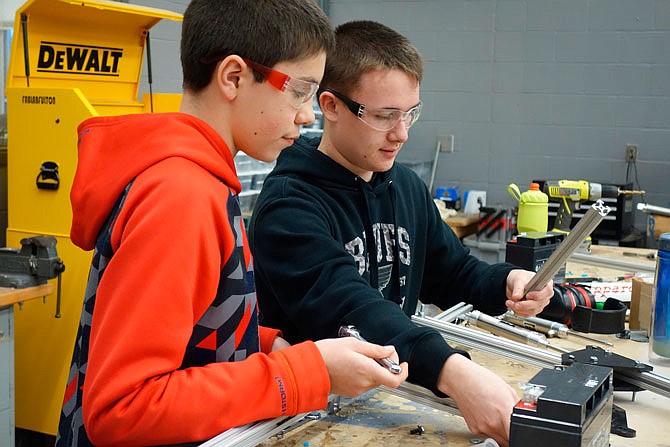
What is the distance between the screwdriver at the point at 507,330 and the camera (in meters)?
1.70

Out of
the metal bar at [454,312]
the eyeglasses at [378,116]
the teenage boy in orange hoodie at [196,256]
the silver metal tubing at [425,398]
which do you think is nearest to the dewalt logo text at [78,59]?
the eyeglasses at [378,116]

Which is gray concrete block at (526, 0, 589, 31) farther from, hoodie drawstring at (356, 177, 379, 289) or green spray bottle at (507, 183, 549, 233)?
hoodie drawstring at (356, 177, 379, 289)

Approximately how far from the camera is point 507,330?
1.75 meters

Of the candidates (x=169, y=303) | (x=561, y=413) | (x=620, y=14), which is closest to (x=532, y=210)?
(x=561, y=413)

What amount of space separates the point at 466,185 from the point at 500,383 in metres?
4.39

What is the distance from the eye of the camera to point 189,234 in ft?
3.14

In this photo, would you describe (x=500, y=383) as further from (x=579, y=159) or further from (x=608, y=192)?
(x=579, y=159)

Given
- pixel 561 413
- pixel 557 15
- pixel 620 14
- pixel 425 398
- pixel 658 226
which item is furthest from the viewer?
pixel 557 15

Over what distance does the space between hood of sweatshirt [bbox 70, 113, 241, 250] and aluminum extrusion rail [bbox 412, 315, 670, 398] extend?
2.23ft

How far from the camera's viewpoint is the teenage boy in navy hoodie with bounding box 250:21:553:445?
1.25 m

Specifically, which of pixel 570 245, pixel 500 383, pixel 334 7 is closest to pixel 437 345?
pixel 500 383

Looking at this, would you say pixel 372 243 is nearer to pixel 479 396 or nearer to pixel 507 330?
pixel 507 330

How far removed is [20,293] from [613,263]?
1967 millimetres

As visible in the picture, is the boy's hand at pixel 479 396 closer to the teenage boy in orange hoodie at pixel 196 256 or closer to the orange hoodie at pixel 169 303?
the teenage boy in orange hoodie at pixel 196 256
